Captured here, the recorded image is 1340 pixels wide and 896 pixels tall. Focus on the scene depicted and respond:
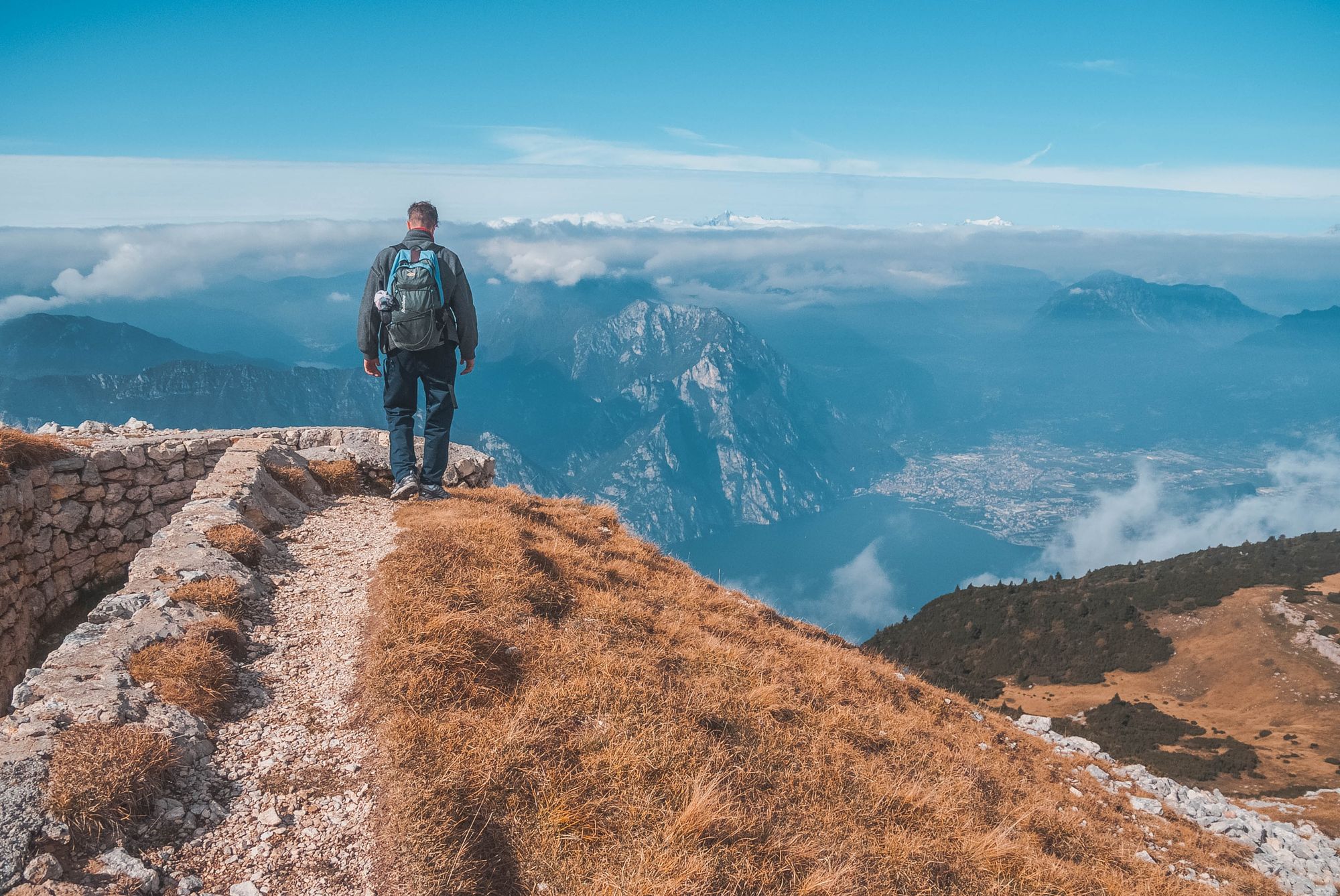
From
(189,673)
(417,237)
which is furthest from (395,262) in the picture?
(189,673)

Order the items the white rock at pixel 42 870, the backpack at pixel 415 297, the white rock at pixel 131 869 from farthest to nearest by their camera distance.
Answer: the backpack at pixel 415 297
the white rock at pixel 131 869
the white rock at pixel 42 870

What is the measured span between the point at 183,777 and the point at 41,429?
15.5 metres

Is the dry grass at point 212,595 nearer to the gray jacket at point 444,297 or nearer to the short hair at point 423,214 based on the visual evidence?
the gray jacket at point 444,297

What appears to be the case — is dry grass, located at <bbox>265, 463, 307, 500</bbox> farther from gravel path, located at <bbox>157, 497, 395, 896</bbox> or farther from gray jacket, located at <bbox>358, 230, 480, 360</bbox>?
gravel path, located at <bbox>157, 497, 395, 896</bbox>

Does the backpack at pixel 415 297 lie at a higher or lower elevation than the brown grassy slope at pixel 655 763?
higher

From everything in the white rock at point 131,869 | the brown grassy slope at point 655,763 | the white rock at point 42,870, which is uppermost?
the white rock at point 42,870

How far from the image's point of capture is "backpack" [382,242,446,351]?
34.2 feet

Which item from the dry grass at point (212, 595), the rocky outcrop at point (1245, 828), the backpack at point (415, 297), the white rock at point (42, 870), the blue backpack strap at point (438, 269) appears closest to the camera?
the white rock at point (42, 870)

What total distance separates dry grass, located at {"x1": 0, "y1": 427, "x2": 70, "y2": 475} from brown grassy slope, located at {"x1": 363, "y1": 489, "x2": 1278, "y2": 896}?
7.05m

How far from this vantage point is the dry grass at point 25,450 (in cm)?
1123

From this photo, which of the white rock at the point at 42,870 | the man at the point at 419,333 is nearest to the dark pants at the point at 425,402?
the man at the point at 419,333

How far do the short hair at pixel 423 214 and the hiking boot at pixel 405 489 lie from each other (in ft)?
15.0

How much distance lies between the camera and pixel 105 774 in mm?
4281

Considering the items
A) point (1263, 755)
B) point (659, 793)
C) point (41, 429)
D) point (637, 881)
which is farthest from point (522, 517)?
point (1263, 755)
